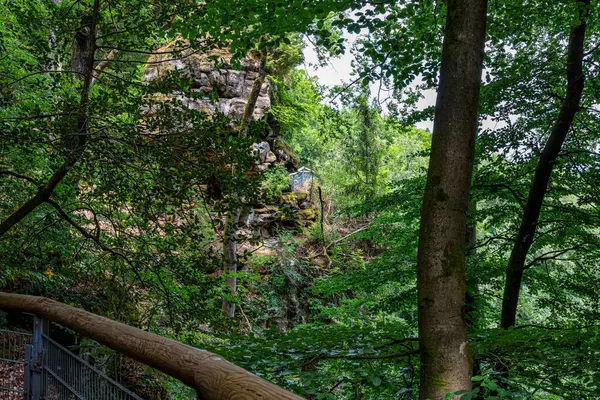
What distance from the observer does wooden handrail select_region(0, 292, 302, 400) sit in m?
0.96

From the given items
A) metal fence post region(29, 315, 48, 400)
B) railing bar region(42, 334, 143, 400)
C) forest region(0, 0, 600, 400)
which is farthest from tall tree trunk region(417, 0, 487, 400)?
metal fence post region(29, 315, 48, 400)

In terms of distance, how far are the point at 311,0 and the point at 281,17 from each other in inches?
10.0

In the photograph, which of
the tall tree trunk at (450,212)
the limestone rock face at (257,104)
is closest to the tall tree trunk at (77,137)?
the tall tree trunk at (450,212)

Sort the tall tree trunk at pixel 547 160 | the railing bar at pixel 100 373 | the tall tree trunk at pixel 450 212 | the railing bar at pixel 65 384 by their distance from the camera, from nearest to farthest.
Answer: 1. the railing bar at pixel 100 373
2. the railing bar at pixel 65 384
3. the tall tree trunk at pixel 450 212
4. the tall tree trunk at pixel 547 160

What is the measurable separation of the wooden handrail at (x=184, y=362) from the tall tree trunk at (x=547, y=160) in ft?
15.0

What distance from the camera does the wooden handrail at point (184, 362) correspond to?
956 millimetres

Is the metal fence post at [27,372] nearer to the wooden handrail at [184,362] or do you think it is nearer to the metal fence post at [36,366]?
the metal fence post at [36,366]

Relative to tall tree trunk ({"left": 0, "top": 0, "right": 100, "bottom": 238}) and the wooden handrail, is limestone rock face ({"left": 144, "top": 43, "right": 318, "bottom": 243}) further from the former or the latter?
the wooden handrail

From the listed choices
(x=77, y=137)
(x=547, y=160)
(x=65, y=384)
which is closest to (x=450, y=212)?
(x=65, y=384)

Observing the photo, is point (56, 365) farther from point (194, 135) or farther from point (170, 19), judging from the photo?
point (170, 19)

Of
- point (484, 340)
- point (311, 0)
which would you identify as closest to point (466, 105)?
point (311, 0)

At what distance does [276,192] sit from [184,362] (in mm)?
4287

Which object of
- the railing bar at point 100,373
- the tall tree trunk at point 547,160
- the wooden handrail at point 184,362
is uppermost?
the tall tree trunk at point 547,160

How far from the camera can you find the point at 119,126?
145 inches
